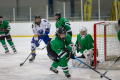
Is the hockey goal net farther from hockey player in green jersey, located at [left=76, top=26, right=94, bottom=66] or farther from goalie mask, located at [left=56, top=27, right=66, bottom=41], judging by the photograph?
A: goalie mask, located at [left=56, top=27, right=66, bottom=41]

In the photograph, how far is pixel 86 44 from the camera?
2.89 metres

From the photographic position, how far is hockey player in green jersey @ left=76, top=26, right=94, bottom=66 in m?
2.75

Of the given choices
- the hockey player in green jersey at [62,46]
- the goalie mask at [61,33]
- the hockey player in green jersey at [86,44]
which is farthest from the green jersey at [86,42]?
the goalie mask at [61,33]

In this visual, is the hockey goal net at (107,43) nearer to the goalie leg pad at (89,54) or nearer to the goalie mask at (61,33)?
the goalie leg pad at (89,54)

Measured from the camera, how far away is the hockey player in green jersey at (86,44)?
2.75m

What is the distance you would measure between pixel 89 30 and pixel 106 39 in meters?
5.33

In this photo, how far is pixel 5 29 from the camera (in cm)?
438

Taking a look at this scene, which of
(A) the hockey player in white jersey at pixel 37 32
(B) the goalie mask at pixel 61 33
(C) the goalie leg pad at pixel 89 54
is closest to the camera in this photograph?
(B) the goalie mask at pixel 61 33

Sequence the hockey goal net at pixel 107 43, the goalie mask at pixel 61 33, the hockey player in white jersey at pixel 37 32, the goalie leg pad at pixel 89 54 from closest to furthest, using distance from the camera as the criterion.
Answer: the goalie mask at pixel 61 33, the goalie leg pad at pixel 89 54, the hockey goal net at pixel 107 43, the hockey player in white jersey at pixel 37 32

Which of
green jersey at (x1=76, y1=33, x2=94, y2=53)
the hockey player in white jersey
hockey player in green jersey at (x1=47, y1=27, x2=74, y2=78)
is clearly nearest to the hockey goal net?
green jersey at (x1=76, y1=33, x2=94, y2=53)

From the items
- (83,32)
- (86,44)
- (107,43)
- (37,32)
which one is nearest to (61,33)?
(83,32)

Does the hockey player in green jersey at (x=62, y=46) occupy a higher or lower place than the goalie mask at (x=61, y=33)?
lower

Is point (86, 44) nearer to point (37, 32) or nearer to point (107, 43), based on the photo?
point (107, 43)

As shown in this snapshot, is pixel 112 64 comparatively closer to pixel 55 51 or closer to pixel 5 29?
pixel 55 51
